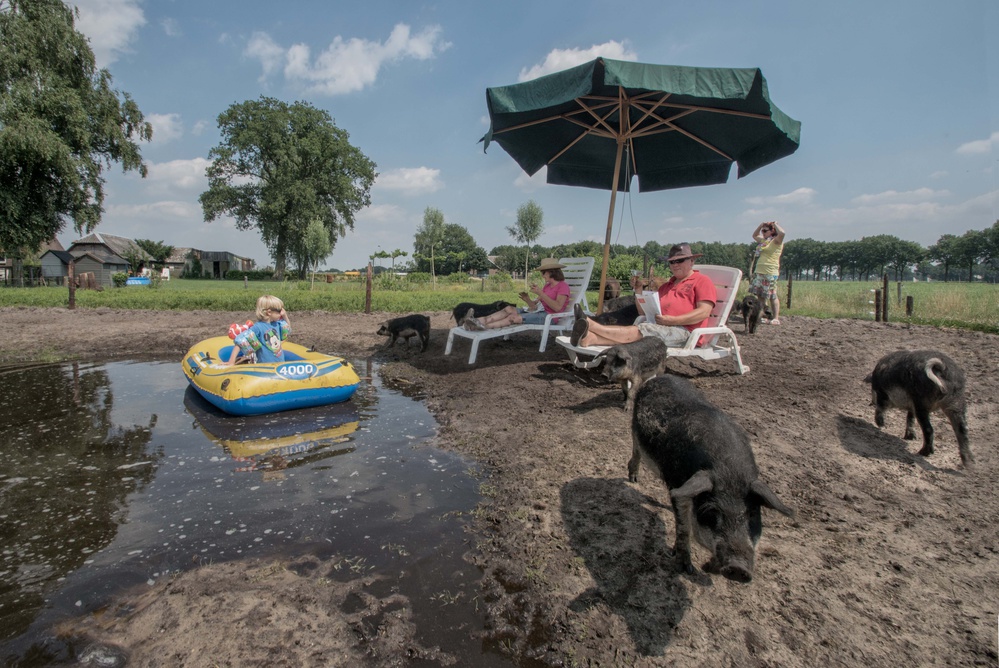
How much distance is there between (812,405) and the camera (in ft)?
15.9

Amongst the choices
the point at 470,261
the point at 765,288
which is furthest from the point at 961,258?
the point at 765,288

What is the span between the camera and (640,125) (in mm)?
7383

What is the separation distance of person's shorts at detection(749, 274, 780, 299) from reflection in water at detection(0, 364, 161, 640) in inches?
385

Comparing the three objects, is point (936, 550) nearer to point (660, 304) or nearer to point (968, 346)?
point (660, 304)

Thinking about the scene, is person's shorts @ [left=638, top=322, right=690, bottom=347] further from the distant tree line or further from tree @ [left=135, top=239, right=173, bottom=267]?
tree @ [left=135, top=239, right=173, bottom=267]

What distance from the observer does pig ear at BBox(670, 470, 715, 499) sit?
2152 millimetres

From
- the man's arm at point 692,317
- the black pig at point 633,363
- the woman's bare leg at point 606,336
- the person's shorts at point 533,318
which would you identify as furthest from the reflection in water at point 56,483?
the man's arm at point 692,317

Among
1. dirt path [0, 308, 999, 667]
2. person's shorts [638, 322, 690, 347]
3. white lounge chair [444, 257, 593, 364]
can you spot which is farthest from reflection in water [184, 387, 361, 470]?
person's shorts [638, 322, 690, 347]

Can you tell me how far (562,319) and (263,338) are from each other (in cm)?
423

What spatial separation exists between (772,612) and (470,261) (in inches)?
3246

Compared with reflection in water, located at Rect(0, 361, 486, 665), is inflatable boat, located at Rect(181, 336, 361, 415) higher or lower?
higher

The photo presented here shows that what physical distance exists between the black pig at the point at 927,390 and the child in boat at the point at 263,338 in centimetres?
651

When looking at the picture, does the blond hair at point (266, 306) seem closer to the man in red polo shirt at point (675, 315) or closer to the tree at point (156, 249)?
the man in red polo shirt at point (675, 315)

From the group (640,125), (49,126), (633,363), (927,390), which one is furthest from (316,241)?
(927,390)
